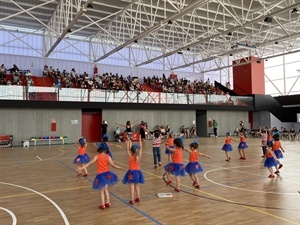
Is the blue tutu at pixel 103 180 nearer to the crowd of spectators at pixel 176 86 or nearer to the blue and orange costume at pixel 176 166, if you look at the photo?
the blue and orange costume at pixel 176 166

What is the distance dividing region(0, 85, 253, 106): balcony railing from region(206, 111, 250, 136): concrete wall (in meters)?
1.45

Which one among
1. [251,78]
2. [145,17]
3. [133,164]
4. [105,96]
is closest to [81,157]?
[133,164]

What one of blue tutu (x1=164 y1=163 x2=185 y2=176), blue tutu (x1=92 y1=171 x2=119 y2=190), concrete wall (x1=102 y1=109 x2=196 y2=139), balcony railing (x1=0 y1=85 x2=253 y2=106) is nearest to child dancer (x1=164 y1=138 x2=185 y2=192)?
blue tutu (x1=164 y1=163 x2=185 y2=176)

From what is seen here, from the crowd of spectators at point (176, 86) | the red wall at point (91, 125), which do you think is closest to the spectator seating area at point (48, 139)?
the red wall at point (91, 125)

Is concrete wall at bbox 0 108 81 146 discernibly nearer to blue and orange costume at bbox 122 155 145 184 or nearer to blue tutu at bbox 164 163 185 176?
blue tutu at bbox 164 163 185 176

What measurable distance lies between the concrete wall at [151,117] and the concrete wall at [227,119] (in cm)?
300

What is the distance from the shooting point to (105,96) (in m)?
25.4

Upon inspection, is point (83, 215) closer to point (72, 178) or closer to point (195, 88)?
point (72, 178)

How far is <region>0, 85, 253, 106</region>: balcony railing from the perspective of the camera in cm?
2162

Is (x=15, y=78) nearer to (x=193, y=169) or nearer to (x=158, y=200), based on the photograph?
(x=193, y=169)

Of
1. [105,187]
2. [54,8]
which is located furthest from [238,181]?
[54,8]

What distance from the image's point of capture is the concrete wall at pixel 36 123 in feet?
72.7

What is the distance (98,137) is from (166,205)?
70.6 ft

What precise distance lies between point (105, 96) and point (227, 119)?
1593 centimetres
